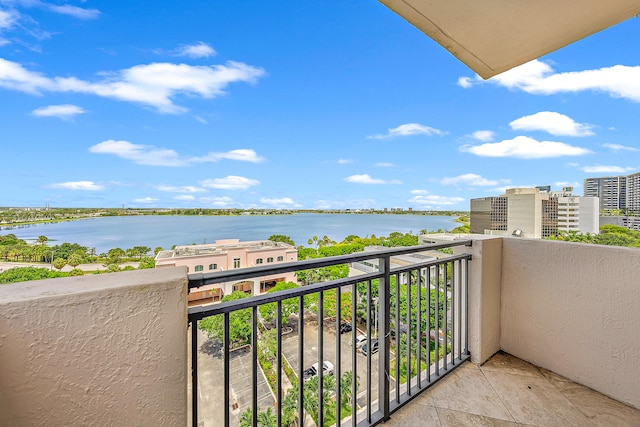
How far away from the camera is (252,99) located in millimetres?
11406

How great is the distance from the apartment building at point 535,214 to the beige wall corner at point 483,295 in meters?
0.36

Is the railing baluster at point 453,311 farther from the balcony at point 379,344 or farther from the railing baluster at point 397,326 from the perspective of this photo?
the railing baluster at point 397,326

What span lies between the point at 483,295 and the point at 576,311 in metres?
0.54

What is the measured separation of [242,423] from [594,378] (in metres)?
2.43

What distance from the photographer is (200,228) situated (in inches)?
129

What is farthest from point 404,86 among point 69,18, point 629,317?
point 629,317

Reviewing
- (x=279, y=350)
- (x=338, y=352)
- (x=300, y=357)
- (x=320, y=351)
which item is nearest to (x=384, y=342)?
(x=338, y=352)

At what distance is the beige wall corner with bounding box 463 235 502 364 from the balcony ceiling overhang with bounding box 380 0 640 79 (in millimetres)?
1349

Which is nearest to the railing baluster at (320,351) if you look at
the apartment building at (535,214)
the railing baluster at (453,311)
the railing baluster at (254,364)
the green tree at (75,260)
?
the railing baluster at (254,364)

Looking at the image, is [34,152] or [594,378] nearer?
[594,378]

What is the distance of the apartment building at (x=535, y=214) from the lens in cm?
238

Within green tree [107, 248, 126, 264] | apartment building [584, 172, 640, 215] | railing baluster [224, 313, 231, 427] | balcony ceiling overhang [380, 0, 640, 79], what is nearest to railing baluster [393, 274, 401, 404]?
railing baluster [224, 313, 231, 427]

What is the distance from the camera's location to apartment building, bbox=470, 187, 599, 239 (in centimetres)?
238

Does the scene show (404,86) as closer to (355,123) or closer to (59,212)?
(355,123)
